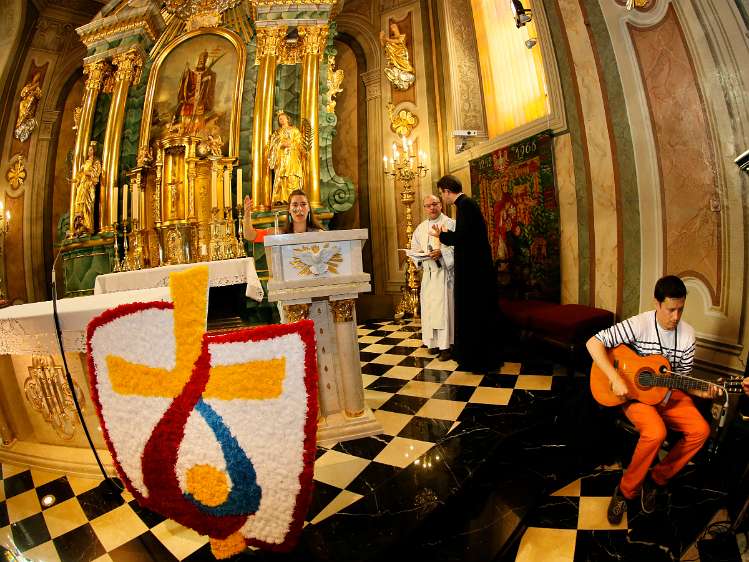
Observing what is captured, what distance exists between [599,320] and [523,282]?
4.91 ft

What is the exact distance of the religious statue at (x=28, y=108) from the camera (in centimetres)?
847

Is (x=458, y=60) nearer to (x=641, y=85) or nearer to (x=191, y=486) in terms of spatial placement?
(x=641, y=85)

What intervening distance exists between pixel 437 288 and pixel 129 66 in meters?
8.21

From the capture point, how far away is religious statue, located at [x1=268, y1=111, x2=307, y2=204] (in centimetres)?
641

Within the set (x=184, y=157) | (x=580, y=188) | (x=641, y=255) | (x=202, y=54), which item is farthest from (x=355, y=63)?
(x=641, y=255)

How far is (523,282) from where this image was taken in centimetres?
474

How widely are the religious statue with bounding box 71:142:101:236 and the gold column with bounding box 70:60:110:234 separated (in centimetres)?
23

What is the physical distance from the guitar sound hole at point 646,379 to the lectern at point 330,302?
1.57 metres

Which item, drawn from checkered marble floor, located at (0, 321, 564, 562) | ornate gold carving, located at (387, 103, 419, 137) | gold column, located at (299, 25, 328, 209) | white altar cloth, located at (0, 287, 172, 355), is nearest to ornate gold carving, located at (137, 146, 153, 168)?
gold column, located at (299, 25, 328, 209)

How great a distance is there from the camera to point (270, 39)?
6.86 m

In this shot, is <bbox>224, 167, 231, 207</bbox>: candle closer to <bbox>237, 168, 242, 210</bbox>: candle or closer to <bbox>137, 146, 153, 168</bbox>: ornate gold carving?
<bbox>237, 168, 242, 210</bbox>: candle

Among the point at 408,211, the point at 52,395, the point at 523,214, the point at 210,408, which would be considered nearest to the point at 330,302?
the point at 210,408

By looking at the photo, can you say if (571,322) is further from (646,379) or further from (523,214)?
(523,214)

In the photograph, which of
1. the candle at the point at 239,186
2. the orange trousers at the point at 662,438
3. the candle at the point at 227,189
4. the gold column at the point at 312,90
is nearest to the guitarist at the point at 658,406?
the orange trousers at the point at 662,438
